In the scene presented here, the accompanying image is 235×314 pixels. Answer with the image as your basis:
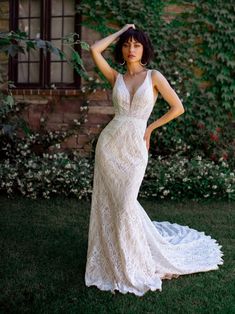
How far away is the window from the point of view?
767 cm

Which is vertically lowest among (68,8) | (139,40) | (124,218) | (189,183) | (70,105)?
(189,183)

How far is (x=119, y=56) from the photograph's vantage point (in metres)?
3.64

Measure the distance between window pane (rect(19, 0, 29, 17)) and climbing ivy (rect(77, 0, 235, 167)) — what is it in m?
0.98

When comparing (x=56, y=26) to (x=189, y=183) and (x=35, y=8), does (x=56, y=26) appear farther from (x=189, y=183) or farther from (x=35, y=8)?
(x=189, y=183)

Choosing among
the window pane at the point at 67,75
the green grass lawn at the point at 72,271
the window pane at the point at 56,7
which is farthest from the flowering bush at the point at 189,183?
the window pane at the point at 56,7

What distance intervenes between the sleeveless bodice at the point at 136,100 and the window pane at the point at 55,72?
4409 mm

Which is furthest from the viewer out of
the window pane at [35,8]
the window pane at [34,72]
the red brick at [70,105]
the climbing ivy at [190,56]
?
the window pane at [34,72]

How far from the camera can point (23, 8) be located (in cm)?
786

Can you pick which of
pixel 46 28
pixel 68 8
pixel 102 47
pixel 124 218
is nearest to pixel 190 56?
pixel 68 8

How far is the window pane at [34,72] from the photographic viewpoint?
793cm

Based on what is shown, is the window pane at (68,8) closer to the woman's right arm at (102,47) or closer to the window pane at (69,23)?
the window pane at (69,23)

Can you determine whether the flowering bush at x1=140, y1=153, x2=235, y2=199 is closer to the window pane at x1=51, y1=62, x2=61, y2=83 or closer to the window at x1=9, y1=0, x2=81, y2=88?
the window at x1=9, y1=0, x2=81, y2=88

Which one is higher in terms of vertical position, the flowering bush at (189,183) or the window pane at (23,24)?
the window pane at (23,24)

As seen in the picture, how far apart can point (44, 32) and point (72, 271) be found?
16.3ft
